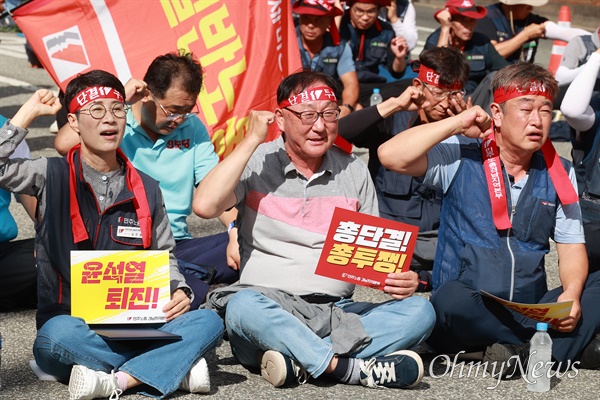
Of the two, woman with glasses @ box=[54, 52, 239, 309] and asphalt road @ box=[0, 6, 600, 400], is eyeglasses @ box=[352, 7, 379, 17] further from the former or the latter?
asphalt road @ box=[0, 6, 600, 400]

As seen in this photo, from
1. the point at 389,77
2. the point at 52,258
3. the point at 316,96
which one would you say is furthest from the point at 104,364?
the point at 389,77

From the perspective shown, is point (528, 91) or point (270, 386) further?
point (528, 91)

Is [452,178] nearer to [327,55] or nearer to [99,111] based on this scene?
[99,111]

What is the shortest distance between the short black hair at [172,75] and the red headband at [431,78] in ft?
4.42

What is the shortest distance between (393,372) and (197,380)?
828mm

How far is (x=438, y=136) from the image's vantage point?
4.86 m

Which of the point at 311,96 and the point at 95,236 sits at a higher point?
the point at 311,96

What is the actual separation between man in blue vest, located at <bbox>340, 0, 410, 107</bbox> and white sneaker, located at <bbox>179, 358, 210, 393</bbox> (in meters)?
5.73

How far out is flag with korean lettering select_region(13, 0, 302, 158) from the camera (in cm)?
679

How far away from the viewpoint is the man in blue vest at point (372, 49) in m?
10.1

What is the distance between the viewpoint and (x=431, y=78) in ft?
20.7

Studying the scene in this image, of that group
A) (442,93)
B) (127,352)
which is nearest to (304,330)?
(127,352)

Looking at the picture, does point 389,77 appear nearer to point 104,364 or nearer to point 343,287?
point 343,287

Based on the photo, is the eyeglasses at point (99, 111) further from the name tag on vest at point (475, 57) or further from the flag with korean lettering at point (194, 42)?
the name tag on vest at point (475, 57)
